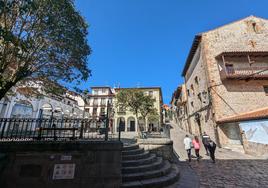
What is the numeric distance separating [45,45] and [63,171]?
587 centimetres

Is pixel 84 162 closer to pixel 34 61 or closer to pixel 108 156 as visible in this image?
pixel 108 156

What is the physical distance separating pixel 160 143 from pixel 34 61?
26.4 ft

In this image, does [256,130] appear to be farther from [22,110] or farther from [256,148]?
[22,110]

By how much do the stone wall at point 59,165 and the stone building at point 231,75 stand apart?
11.6m

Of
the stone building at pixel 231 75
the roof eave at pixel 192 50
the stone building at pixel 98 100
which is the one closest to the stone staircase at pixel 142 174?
the stone building at pixel 231 75

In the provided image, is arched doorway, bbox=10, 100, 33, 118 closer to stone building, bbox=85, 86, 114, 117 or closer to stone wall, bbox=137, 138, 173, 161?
stone wall, bbox=137, 138, 173, 161

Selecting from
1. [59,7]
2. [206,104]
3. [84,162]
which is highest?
[59,7]

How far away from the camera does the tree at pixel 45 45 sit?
547 centimetres

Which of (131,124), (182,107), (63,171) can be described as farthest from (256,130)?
(131,124)

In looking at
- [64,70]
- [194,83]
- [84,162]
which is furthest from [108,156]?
[194,83]

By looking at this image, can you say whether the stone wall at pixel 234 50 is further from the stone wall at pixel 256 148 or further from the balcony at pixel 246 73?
the stone wall at pixel 256 148

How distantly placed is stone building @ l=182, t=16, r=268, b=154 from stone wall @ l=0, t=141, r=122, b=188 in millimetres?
11572

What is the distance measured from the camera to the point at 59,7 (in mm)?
5871

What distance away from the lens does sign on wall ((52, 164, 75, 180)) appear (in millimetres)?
4203
